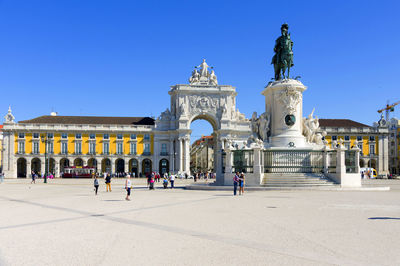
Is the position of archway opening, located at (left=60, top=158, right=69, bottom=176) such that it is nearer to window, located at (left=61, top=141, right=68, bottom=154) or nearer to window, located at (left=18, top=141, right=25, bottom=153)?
window, located at (left=61, top=141, right=68, bottom=154)

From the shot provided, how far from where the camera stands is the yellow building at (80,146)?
76.1 m

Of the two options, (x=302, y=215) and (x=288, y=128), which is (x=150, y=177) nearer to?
(x=288, y=128)

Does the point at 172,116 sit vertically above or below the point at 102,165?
above

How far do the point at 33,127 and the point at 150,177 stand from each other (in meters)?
56.8

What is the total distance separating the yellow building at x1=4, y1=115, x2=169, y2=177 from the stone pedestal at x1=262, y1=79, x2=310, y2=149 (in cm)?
5440

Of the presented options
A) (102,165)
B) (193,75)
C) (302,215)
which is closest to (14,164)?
(102,165)

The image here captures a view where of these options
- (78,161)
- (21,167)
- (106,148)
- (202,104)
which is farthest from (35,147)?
(202,104)

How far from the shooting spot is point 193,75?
8262cm

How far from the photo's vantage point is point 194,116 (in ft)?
259

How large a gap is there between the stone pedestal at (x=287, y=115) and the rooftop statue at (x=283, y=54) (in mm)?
962

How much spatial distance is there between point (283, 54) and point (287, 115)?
364 cm

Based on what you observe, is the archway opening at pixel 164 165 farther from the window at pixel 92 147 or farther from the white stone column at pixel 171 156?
the window at pixel 92 147

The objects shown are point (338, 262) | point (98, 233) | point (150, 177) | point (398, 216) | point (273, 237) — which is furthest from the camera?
point (150, 177)

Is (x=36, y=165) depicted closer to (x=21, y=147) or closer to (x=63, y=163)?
(x=21, y=147)
